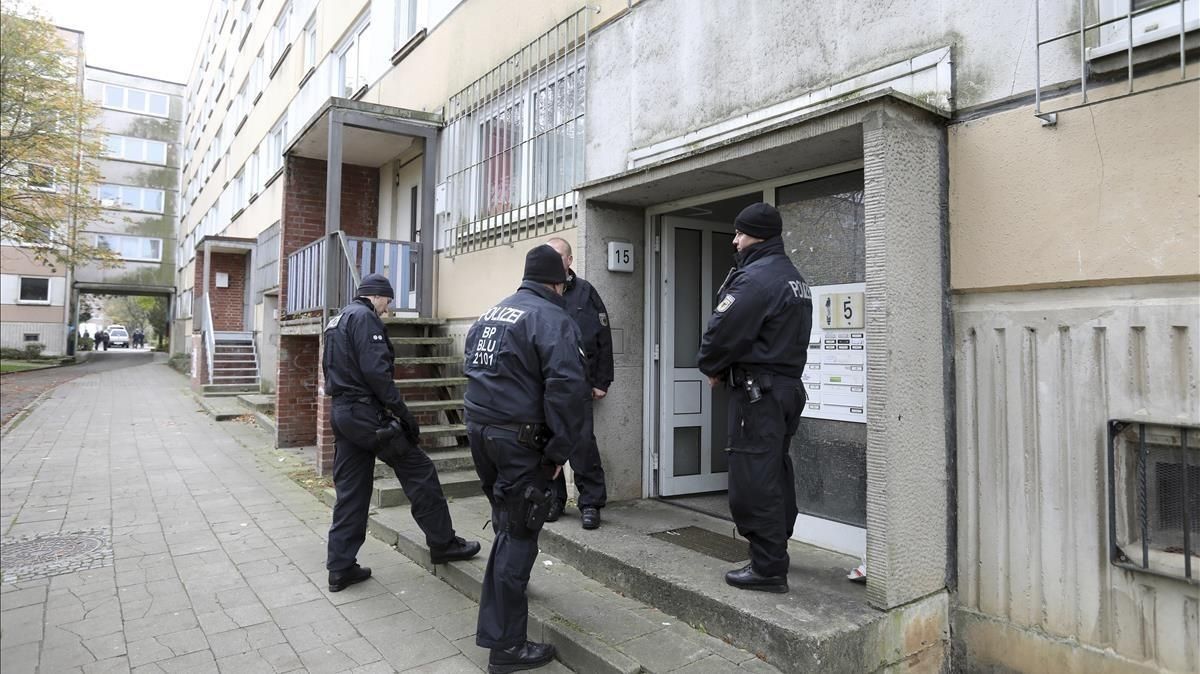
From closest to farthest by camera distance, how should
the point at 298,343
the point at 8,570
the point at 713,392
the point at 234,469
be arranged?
the point at 8,570 → the point at 713,392 → the point at 234,469 → the point at 298,343

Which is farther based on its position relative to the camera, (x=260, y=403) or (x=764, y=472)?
(x=260, y=403)

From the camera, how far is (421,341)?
7.55m

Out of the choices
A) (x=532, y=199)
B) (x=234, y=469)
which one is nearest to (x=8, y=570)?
(x=234, y=469)

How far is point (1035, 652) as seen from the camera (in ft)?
9.82

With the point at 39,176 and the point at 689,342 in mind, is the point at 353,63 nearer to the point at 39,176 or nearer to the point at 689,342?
the point at 689,342

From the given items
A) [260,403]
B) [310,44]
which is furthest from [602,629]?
[310,44]

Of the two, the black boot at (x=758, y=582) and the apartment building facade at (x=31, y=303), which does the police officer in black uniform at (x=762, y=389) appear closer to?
the black boot at (x=758, y=582)

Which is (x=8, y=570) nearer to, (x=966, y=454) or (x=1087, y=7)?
(x=966, y=454)

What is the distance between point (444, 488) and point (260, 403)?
839 cm

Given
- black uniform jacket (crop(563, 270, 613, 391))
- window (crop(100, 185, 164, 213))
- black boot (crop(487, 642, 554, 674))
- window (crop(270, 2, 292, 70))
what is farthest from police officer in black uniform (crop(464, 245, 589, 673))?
window (crop(100, 185, 164, 213))

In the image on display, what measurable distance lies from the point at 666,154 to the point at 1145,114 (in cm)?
294

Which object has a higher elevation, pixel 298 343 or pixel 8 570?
pixel 298 343

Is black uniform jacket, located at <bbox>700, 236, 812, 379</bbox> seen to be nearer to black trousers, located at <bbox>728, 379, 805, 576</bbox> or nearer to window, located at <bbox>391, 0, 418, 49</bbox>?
black trousers, located at <bbox>728, 379, 805, 576</bbox>

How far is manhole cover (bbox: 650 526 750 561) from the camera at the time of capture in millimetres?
4047
